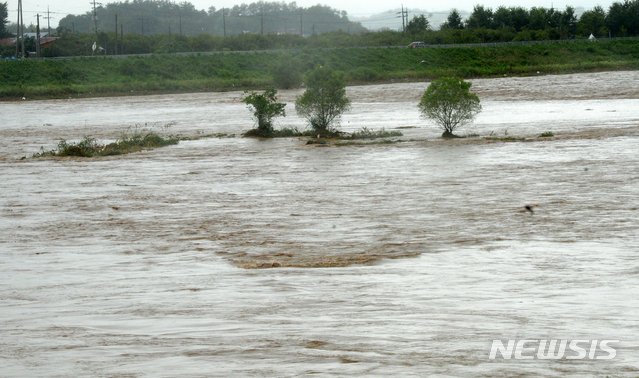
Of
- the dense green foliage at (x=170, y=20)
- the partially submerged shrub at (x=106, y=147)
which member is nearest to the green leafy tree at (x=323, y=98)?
the partially submerged shrub at (x=106, y=147)

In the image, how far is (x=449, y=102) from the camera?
881 inches

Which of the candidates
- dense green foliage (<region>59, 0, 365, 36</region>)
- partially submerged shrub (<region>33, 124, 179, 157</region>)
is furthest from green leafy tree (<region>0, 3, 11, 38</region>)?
partially submerged shrub (<region>33, 124, 179, 157</region>)

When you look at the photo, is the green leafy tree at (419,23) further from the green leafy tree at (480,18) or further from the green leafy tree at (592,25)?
the green leafy tree at (592,25)

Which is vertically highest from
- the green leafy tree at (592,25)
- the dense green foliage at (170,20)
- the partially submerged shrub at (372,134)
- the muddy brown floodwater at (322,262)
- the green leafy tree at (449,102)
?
the dense green foliage at (170,20)

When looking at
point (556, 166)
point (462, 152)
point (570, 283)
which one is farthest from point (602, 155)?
point (570, 283)

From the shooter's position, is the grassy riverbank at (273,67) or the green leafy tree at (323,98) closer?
the green leafy tree at (323,98)

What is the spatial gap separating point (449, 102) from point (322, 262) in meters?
15.0

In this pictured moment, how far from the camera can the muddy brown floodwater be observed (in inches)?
215

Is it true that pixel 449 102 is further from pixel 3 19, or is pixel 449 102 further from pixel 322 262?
pixel 3 19

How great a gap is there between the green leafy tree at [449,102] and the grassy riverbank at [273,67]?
126 feet

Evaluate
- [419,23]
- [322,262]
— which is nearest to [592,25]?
[419,23]

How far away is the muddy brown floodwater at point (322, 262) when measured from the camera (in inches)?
215

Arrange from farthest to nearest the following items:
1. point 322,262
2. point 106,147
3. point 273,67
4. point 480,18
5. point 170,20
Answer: point 170,20
point 480,18
point 273,67
point 106,147
point 322,262

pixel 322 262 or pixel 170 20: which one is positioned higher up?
pixel 170 20
